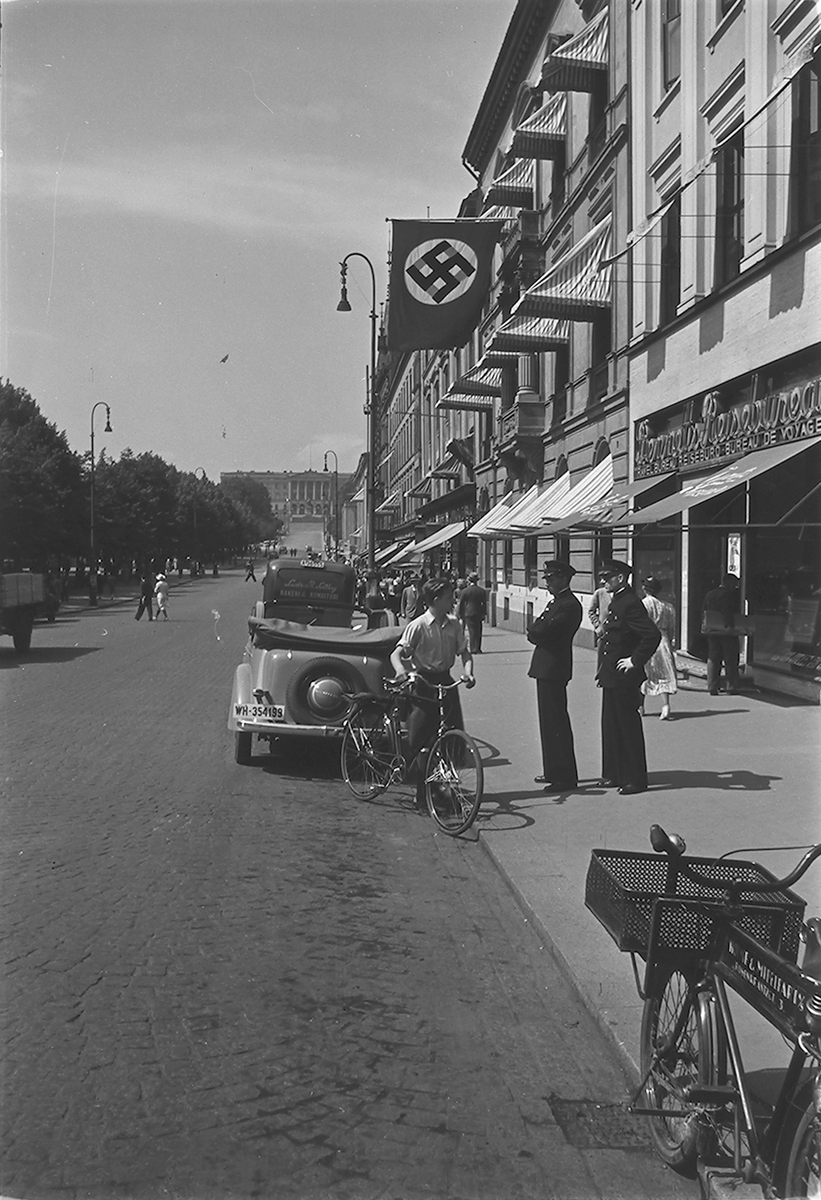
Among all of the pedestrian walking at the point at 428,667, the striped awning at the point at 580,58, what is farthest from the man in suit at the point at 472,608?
the pedestrian walking at the point at 428,667

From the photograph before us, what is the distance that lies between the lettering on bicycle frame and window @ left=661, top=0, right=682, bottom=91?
18531 millimetres

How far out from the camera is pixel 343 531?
162 meters

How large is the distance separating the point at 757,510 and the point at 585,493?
25.4ft

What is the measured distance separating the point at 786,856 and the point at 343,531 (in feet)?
512

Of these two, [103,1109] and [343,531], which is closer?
[103,1109]

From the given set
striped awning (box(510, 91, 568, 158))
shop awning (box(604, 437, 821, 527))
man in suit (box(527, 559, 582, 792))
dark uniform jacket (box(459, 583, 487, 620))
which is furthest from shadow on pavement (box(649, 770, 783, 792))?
striped awning (box(510, 91, 568, 158))

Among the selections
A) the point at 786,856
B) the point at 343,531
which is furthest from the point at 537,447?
the point at 343,531

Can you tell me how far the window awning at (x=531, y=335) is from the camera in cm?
2688

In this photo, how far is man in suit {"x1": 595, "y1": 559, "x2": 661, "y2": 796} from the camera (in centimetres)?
929

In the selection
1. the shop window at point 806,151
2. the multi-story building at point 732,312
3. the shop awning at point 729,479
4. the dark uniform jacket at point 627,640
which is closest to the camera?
the dark uniform jacket at point 627,640

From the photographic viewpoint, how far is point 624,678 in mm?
9320

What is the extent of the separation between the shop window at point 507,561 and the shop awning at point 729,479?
19.4 metres

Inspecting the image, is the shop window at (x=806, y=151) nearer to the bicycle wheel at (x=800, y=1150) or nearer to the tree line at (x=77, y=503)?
the bicycle wheel at (x=800, y=1150)

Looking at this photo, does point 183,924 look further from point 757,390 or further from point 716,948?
point 757,390
